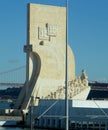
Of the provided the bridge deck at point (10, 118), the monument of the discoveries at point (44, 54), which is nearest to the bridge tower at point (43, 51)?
the monument of the discoveries at point (44, 54)

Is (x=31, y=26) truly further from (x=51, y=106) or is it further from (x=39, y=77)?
(x=51, y=106)

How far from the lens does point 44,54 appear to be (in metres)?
74.9

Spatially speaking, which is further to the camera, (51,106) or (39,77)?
(39,77)

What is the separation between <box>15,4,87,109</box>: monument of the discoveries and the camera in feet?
243

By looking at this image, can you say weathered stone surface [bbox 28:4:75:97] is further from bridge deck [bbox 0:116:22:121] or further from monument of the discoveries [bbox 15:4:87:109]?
bridge deck [bbox 0:116:22:121]

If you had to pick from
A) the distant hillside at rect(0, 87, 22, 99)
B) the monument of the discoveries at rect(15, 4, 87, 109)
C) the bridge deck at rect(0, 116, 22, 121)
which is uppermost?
the monument of the discoveries at rect(15, 4, 87, 109)

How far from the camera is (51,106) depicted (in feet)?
202

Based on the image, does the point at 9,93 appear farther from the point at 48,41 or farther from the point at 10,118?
the point at 10,118

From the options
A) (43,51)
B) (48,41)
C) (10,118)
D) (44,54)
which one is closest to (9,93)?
(48,41)

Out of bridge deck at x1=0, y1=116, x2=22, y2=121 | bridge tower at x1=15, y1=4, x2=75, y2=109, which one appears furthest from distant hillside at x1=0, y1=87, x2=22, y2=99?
bridge deck at x1=0, y1=116, x2=22, y2=121

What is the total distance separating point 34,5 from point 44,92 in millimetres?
10376

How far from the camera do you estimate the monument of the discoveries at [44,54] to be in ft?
243

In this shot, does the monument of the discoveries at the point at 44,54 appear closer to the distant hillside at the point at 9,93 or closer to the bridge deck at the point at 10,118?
the bridge deck at the point at 10,118

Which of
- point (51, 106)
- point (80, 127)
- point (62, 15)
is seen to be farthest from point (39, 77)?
point (80, 127)
